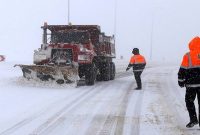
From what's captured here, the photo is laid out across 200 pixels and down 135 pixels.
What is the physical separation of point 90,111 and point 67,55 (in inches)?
254

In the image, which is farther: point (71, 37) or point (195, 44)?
point (71, 37)

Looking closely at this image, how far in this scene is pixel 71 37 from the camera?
17.1 m

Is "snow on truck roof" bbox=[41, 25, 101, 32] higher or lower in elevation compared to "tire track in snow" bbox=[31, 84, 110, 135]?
higher

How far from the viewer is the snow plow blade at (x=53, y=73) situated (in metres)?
15.3

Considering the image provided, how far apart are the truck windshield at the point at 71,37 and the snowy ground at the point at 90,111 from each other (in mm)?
2678

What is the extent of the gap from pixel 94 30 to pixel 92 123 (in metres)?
9.86

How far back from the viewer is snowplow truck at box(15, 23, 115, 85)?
15477 millimetres

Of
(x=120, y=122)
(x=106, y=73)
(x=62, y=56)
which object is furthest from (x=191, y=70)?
(x=106, y=73)

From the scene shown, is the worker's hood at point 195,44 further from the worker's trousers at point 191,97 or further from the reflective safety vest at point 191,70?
the worker's trousers at point 191,97

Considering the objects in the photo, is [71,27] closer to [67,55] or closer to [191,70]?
[67,55]

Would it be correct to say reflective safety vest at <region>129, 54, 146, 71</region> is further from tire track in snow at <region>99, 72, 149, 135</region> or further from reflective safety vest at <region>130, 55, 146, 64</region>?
tire track in snow at <region>99, 72, 149, 135</region>

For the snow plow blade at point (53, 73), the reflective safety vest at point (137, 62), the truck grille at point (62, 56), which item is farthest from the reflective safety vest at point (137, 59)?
the truck grille at point (62, 56)

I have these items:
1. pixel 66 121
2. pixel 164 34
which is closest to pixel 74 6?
pixel 164 34

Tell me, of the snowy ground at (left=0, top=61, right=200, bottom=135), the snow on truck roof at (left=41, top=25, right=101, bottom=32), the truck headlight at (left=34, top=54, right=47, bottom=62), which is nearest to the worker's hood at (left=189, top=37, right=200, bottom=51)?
the snowy ground at (left=0, top=61, right=200, bottom=135)
